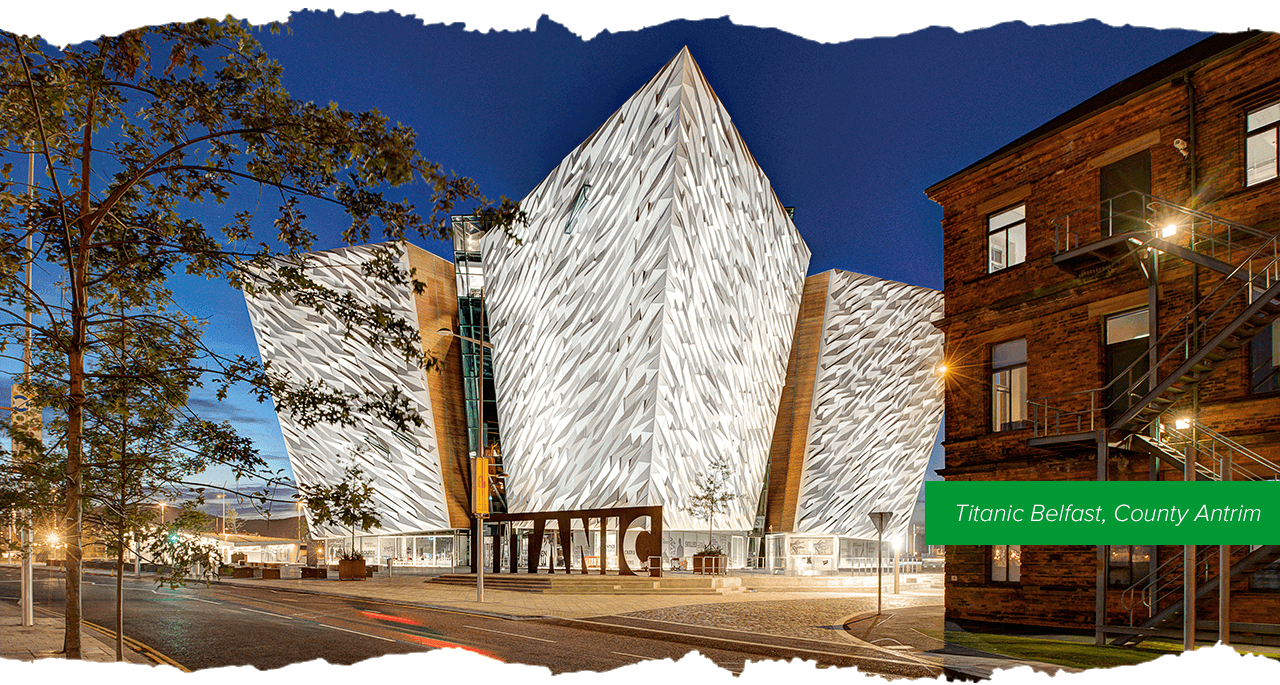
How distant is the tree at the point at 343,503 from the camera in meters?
5.77

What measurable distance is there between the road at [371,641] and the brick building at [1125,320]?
3.80 m

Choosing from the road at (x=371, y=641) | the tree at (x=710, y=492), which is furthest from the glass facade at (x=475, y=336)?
the tree at (x=710, y=492)

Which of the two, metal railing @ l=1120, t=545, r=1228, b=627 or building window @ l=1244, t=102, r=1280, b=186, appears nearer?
→ building window @ l=1244, t=102, r=1280, b=186

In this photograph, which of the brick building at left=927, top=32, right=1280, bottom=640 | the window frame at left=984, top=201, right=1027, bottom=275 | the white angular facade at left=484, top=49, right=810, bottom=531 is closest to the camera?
the brick building at left=927, top=32, right=1280, bottom=640

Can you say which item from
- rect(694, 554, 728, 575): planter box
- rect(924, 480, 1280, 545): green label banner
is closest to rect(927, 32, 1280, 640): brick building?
rect(924, 480, 1280, 545): green label banner

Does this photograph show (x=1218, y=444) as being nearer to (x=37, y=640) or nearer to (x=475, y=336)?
(x=37, y=640)

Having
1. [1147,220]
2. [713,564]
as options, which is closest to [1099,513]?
[1147,220]

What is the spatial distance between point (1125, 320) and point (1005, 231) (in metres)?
2.53

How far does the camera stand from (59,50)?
5.81 metres

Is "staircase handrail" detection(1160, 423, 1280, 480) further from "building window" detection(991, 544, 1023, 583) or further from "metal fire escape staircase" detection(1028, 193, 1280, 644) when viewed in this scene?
"building window" detection(991, 544, 1023, 583)

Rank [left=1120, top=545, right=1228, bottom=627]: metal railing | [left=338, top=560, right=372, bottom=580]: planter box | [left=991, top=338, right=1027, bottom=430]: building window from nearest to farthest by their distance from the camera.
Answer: [left=1120, top=545, right=1228, bottom=627]: metal railing
[left=991, top=338, right=1027, bottom=430]: building window
[left=338, top=560, right=372, bottom=580]: planter box

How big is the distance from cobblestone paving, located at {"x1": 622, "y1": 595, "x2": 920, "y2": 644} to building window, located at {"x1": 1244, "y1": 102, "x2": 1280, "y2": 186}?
7.81 metres

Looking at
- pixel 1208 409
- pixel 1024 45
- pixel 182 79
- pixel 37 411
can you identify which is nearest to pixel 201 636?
pixel 37 411

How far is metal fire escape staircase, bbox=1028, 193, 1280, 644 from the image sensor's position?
25.7ft
